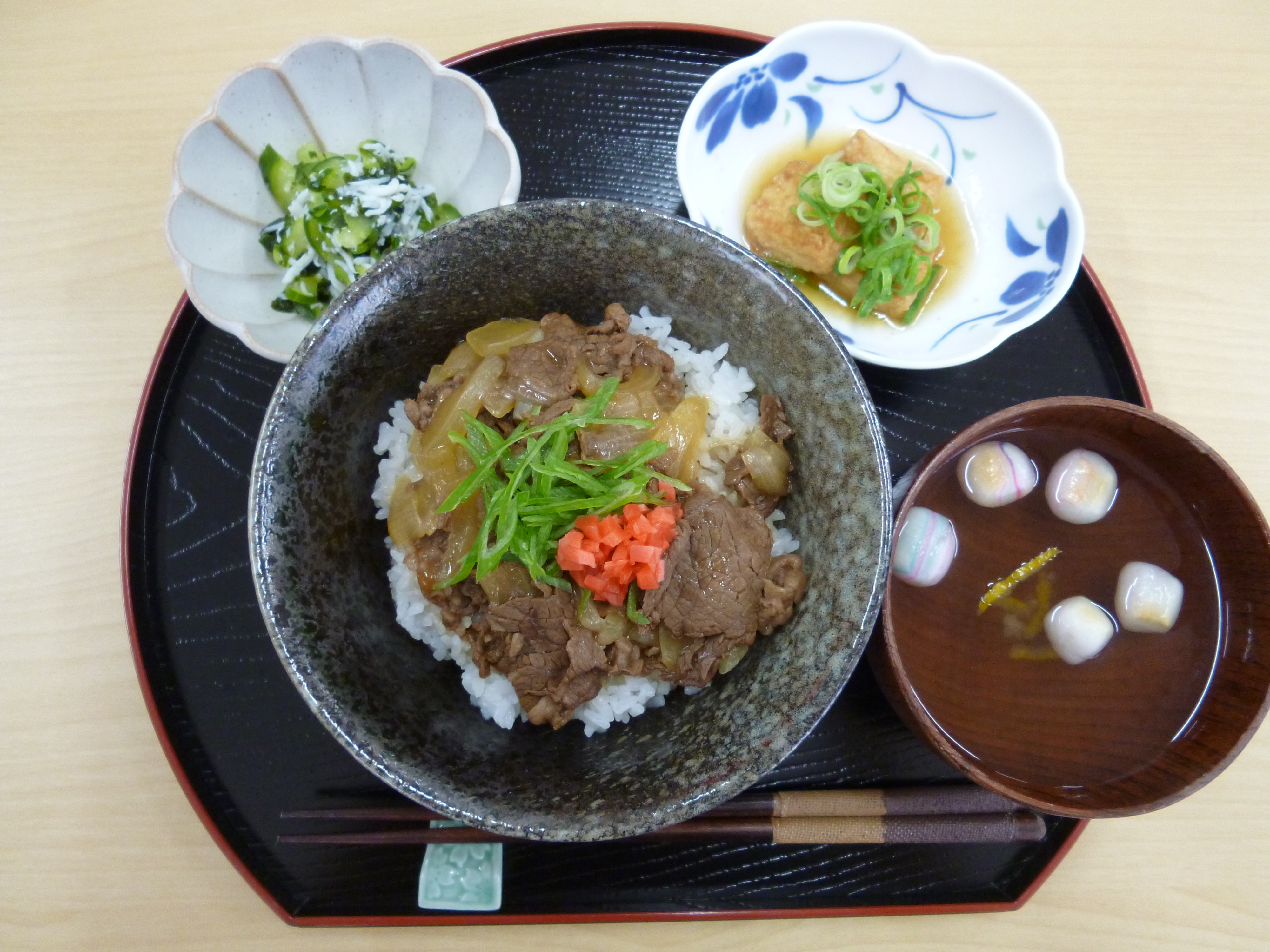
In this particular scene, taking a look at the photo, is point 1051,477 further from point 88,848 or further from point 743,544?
point 88,848

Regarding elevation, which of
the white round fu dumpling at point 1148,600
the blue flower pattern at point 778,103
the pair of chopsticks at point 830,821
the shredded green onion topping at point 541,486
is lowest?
the pair of chopsticks at point 830,821

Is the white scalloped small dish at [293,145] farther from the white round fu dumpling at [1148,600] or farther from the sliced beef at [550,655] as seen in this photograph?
the white round fu dumpling at [1148,600]

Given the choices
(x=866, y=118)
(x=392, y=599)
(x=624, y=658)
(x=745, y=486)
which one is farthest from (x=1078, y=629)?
(x=392, y=599)

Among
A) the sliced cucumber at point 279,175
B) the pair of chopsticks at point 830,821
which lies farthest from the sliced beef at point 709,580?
the sliced cucumber at point 279,175

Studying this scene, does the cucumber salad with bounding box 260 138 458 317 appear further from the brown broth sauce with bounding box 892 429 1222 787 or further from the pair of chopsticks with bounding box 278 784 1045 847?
the brown broth sauce with bounding box 892 429 1222 787

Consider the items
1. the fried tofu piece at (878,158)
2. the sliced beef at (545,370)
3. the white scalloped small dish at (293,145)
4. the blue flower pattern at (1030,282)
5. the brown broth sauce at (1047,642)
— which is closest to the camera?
the sliced beef at (545,370)

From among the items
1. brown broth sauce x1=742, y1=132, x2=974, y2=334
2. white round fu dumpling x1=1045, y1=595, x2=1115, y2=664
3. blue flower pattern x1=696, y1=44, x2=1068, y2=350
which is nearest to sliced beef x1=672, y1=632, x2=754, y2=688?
white round fu dumpling x1=1045, y1=595, x2=1115, y2=664

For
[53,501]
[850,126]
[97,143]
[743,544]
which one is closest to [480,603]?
[743,544]
